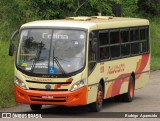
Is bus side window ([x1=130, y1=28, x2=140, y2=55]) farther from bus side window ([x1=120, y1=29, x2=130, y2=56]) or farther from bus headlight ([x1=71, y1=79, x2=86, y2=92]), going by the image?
bus headlight ([x1=71, y1=79, x2=86, y2=92])

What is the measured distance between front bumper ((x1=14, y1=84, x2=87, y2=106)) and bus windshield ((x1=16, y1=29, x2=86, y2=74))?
1.77ft

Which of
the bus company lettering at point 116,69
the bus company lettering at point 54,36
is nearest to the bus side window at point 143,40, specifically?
the bus company lettering at point 116,69

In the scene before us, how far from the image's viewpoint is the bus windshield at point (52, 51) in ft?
57.4

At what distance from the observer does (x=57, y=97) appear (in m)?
17.2

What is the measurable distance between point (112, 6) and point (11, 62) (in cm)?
1601

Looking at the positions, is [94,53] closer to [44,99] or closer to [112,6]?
[44,99]

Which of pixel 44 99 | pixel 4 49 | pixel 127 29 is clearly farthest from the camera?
pixel 4 49

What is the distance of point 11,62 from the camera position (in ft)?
72.6

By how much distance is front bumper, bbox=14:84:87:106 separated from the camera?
56.3 ft

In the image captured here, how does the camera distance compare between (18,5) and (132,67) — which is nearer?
(132,67)

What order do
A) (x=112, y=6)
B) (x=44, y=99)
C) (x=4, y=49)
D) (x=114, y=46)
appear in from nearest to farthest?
1. (x=44, y=99)
2. (x=114, y=46)
3. (x=4, y=49)
4. (x=112, y=6)

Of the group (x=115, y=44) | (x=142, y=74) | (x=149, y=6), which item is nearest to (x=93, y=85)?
(x=115, y=44)

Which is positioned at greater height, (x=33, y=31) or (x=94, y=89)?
(x=33, y=31)

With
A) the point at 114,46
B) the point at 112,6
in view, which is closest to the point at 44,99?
the point at 114,46
